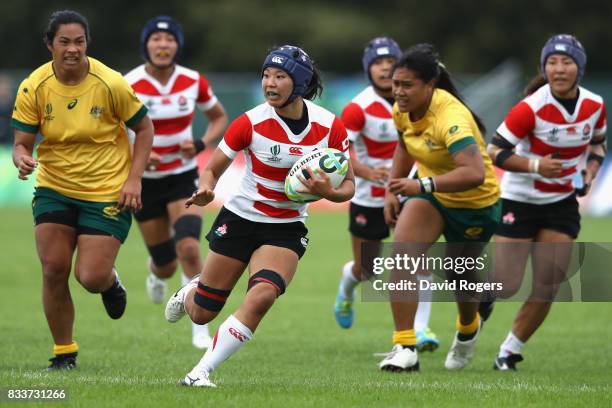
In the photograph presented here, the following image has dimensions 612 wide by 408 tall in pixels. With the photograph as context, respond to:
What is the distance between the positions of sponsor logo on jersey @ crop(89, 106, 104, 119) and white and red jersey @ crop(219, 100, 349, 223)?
122cm

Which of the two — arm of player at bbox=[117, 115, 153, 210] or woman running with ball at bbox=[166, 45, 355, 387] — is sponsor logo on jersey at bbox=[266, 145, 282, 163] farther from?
arm of player at bbox=[117, 115, 153, 210]

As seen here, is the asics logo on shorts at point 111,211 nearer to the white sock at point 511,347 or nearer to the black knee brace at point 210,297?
the black knee brace at point 210,297

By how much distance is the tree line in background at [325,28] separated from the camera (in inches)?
1560

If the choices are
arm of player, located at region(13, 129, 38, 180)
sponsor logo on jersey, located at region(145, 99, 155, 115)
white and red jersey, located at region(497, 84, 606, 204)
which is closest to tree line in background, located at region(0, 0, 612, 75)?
sponsor logo on jersey, located at region(145, 99, 155, 115)

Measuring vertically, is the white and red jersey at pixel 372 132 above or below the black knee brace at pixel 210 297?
above

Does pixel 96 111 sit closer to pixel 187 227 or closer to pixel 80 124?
pixel 80 124

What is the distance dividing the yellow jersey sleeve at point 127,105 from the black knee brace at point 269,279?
1820mm

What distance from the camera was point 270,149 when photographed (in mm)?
7770

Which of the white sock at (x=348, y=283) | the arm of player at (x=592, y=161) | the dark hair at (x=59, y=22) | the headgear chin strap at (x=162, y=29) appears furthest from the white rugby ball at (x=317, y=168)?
the white sock at (x=348, y=283)

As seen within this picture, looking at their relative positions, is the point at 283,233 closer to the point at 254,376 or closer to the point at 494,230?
the point at 254,376

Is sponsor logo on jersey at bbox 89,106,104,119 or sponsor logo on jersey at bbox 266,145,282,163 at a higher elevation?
sponsor logo on jersey at bbox 89,106,104,119

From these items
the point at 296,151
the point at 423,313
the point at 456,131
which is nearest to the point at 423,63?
the point at 456,131

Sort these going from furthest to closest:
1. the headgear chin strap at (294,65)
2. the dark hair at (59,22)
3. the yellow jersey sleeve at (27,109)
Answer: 1. the yellow jersey sleeve at (27,109)
2. the dark hair at (59,22)
3. the headgear chin strap at (294,65)

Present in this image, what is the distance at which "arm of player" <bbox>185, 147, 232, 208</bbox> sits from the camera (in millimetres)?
7445
